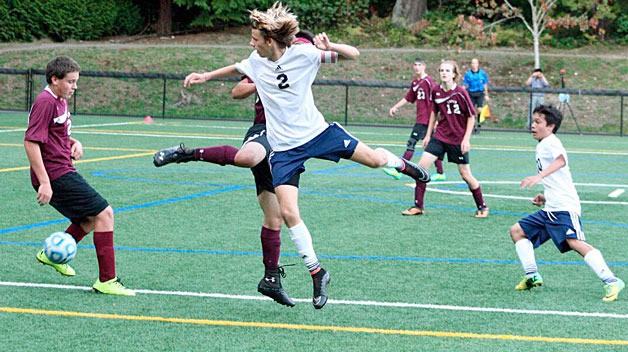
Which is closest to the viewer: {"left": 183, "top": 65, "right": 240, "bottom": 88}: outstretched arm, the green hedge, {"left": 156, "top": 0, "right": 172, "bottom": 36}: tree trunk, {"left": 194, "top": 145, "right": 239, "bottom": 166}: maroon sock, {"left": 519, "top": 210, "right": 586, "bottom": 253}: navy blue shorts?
{"left": 183, "top": 65, "right": 240, "bottom": 88}: outstretched arm

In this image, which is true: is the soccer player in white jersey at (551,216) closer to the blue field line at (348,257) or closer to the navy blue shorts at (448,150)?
the blue field line at (348,257)

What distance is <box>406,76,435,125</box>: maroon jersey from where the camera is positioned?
16641mm

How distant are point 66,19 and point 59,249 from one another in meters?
36.4

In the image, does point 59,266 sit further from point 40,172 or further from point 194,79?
point 194,79

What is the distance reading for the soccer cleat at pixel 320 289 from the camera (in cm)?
673

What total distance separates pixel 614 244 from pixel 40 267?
5343 mm

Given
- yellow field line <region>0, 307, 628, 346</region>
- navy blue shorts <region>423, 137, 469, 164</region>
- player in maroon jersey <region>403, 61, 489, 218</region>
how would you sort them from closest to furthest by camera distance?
yellow field line <region>0, 307, 628, 346</region> < player in maroon jersey <region>403, 61, 489, 218</region> < navy blue shorts <region>423, 137, 469, 164</region>

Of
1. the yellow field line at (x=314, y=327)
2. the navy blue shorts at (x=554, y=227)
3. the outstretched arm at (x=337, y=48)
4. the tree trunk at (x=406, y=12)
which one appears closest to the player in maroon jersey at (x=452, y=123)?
the navy blue shorts at (x=554, y=227)

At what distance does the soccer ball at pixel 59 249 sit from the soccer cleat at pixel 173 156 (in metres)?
0.94

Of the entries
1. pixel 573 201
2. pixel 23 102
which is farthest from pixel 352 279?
pixel 23 102

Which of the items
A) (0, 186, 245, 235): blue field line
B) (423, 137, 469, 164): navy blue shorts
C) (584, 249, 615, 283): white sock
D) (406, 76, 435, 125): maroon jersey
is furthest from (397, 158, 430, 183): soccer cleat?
(406, 76, 435, 125): maroon jersey

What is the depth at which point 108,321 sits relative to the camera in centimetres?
646

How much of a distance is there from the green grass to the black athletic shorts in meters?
0.57

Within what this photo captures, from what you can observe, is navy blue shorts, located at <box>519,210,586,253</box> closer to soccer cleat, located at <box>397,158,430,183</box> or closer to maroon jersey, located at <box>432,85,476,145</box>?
soccer cleat, located at <box>397,158,430,183</box>
